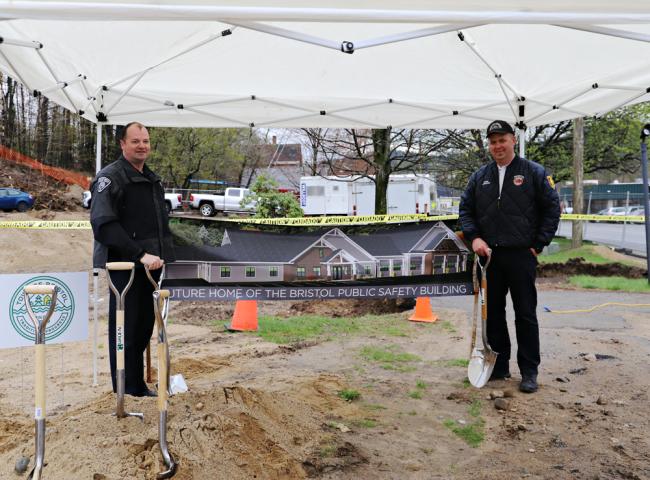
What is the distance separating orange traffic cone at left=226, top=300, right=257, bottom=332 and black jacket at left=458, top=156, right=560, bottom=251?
154 inches

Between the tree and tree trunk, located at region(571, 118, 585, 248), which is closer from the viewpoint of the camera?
the tree

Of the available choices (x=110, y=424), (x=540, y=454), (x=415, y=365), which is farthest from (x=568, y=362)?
(x=110, y=424)

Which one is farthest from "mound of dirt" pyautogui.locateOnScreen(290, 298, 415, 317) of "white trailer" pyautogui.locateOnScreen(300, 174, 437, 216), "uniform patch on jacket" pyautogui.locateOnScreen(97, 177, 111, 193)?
"white trailer" pyautogui.locateOnScreen(300, 174, 437, 216)

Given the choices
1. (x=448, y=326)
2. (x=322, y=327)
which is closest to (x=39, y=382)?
(x=322, y=327)

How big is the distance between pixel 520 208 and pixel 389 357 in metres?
2.46

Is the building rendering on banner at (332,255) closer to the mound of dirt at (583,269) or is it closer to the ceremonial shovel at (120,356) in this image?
the ceremonial shovel at (120,356)

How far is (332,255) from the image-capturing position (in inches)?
234

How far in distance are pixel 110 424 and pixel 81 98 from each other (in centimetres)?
452

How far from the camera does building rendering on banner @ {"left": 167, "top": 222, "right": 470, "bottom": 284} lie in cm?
574

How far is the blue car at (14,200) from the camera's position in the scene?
20.2m

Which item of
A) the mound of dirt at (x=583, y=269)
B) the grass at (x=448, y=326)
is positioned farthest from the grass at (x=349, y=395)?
the mound of dirt at (x=583, y=269)

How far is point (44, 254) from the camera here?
17125mm

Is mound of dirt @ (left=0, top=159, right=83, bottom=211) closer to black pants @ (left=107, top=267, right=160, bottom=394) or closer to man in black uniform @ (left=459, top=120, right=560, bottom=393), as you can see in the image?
black pants @ (left=107, top=267, right=160, bottom=394)

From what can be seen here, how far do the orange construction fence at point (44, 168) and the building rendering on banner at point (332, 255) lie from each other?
24.1 meters
